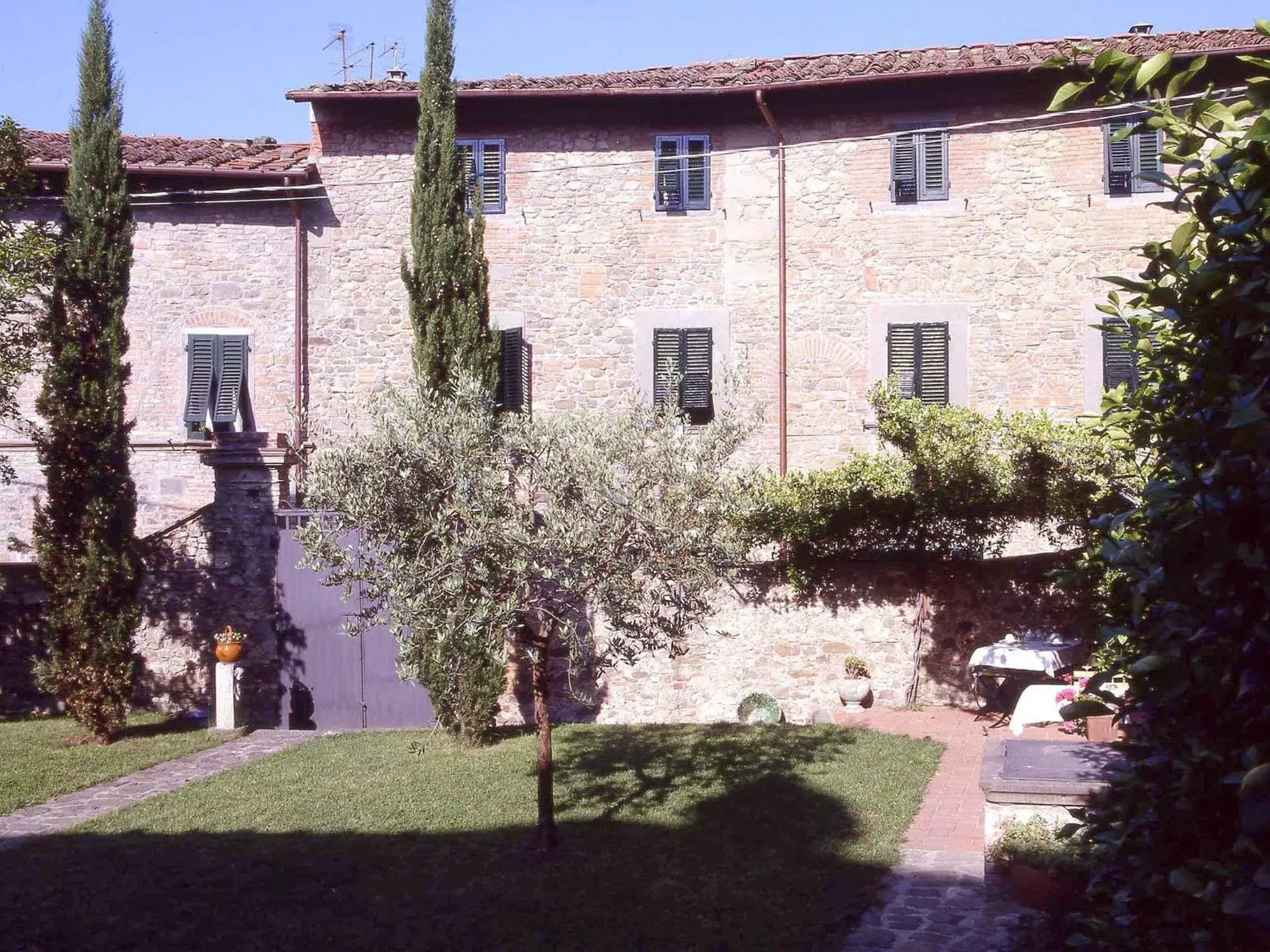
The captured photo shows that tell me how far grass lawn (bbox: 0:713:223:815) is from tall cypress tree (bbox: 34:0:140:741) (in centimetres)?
50

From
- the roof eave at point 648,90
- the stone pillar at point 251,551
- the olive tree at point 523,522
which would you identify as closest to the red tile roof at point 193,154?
the roof eave at point 648,90

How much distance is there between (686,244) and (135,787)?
1024cm

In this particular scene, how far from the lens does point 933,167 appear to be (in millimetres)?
16531

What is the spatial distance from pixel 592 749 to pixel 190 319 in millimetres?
9700

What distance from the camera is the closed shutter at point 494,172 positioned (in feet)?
56.0

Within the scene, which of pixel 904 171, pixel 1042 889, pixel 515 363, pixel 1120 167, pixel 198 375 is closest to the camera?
pixel 1042 889

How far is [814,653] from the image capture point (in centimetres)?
1443

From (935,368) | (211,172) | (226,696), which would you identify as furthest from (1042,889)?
(211,172)

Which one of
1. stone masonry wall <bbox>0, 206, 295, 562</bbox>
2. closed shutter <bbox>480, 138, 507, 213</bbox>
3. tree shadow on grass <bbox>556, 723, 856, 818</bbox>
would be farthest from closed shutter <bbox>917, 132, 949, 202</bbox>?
stone masonry wall <bbox>0, 206, 295, 562</bbox>

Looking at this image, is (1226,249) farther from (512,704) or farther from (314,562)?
(512,704)

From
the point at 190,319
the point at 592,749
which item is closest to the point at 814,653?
the point at 592,749

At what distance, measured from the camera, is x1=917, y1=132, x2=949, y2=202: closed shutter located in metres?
16.5

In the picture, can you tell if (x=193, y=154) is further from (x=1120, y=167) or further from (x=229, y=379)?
(x=1120, y=167)

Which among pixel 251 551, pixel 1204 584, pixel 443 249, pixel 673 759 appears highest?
pixel 443 249
